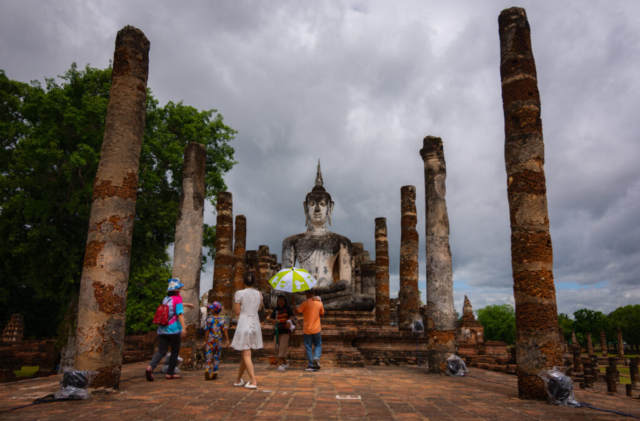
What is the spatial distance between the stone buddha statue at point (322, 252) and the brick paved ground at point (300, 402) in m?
6.20

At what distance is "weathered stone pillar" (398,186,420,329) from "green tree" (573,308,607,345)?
4236cm

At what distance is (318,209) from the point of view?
1554 cm

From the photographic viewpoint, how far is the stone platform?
417 inches

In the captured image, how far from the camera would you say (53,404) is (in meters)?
5.24

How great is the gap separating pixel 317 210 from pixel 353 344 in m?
4.89

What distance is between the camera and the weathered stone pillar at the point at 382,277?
19.3 metres

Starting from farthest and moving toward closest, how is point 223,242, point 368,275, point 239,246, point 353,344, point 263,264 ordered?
point 263,264 → point 368,275 → point 239,246 → point 223,242 → point 353,344

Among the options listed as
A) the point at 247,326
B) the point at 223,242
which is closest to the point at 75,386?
the point at 247,326

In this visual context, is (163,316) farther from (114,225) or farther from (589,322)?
(589,322)

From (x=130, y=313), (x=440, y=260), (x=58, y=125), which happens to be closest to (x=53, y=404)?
(x=440, y=260)

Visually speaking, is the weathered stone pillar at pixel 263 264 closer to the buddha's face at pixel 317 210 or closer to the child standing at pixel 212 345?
the buddha's face at pixel 317 210

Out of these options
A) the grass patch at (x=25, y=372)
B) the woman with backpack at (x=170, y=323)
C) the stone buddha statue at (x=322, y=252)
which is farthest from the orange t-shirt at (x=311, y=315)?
the grass patch at (x=25, y=372)

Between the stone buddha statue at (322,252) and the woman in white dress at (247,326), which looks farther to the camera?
the stone buddha statue at (322,252)

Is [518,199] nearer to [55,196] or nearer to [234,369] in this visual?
[234,369]
